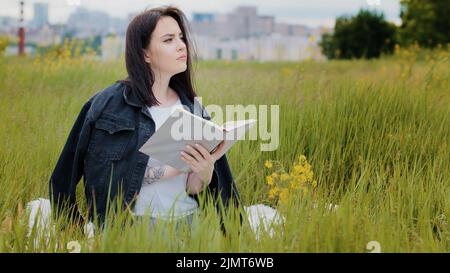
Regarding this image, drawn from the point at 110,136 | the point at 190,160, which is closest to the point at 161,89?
the point at 110,136

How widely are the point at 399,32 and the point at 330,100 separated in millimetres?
13639

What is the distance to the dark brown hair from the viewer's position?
2965 mm

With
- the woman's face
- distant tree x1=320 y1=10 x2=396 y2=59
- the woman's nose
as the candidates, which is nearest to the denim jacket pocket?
the woman's face

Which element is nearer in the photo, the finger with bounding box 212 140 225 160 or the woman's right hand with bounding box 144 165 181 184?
the finger with bounding box 212 140 225 160

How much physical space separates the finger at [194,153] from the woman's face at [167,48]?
513 millimetres

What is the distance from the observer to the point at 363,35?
1792cm

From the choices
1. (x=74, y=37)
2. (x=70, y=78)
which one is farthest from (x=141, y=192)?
(x=74, y=37)

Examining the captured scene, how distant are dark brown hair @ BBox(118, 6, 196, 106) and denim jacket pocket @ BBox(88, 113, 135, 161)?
159 millimetres

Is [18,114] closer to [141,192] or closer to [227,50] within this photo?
[141,192]

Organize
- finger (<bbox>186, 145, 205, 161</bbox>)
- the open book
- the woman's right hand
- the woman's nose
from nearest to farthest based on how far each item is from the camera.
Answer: the open book < finger (<bbox>186, 145, 205, 161</bbox>) < the woman's right hand < the woman's nose

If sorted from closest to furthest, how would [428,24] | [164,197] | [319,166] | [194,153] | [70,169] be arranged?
[194,153]
[164,197]
[70,169]
[319,166]
[428,24]

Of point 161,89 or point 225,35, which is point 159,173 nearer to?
point 161,89

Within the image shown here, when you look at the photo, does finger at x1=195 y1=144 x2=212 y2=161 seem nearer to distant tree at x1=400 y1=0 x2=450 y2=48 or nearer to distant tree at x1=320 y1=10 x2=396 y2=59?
distant tree at x1=400 y1=0 x2=450 y2=48

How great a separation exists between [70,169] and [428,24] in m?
15.2
